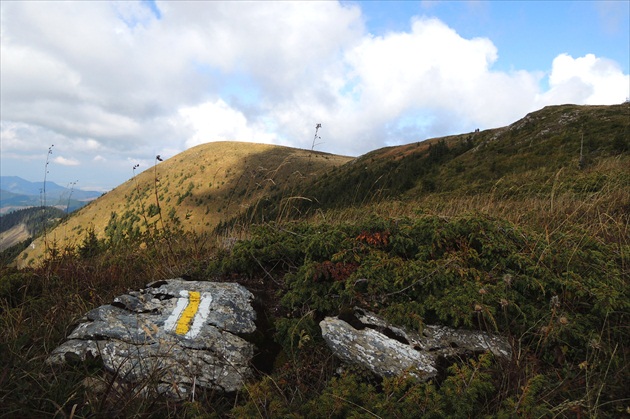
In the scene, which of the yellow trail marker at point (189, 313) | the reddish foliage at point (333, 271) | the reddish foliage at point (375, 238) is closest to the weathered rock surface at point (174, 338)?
the yellow trail marker at point (189, 313)

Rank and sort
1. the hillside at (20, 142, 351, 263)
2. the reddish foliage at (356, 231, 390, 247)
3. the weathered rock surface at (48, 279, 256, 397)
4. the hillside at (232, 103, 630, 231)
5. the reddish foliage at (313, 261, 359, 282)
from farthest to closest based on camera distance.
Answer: the hillside at (20, 142, 351, 263) → the hillside at (232, 103, 630, 231) → the reddish foliage at (356, 231, 390, 247) → the reddish foliage at (313, 261, 359, 282) → the weathered rock surface at (48, 279, 256, 397)

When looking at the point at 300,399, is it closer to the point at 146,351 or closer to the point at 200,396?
the point at 200,396

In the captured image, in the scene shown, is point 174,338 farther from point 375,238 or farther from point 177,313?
point 375,238

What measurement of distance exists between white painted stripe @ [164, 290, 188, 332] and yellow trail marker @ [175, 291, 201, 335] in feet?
0.09

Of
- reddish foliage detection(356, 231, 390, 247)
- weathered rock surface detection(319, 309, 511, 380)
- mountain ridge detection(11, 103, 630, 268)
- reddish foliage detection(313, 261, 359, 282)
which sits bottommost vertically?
weathered rock surface detection(319, 309, 511, 380)

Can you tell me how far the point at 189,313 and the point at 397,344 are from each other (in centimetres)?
168

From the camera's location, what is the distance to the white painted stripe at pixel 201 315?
8.13ft

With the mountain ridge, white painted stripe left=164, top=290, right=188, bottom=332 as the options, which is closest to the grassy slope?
the mountain ridge

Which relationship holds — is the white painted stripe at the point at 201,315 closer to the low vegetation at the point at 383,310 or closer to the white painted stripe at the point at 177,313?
the white painted stripe at the point at 177,313

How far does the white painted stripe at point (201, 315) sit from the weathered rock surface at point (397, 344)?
98 centimetres

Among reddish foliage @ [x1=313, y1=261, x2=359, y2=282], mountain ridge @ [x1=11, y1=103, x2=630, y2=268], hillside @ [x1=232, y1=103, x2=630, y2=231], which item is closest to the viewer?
reddish foliage @ [x1=313, y1=261, x2=359, y2=282]

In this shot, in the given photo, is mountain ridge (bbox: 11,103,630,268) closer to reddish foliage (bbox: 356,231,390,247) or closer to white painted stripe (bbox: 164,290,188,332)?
reddish foliage (bbox: 356,231,390,247)

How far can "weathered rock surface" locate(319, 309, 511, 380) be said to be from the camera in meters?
2.19

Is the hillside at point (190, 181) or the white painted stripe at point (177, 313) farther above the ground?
the hillside at point (190, 181)
